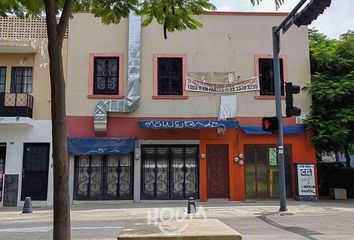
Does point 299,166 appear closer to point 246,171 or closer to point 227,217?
point 246,171

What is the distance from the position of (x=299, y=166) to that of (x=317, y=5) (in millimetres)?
9832

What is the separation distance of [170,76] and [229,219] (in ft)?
27.9

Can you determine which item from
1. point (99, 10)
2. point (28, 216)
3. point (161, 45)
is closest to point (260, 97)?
point (161, 45)

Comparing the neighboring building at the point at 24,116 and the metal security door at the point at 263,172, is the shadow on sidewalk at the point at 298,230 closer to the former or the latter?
the metal security door at the point at 263,172

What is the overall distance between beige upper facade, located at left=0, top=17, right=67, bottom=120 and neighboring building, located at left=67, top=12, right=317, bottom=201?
108 centimetres

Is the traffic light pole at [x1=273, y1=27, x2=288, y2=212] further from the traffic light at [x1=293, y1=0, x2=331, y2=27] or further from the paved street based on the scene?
the traffic light at [x1=293, y1=0, x2=331, y2=27]

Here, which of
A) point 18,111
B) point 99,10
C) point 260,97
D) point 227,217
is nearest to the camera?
point 99,10

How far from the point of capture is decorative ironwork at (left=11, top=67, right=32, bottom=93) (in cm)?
1947

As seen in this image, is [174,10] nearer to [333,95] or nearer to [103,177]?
[103,177]

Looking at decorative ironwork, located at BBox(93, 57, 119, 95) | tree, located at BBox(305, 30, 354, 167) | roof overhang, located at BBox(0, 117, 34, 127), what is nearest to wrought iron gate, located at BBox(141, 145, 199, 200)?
decorative ironwork, located at BBox(93, 57, 119, 95)

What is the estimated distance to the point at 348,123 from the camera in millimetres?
19000

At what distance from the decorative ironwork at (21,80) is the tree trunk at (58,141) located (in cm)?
1524

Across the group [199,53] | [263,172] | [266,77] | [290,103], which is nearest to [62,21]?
[290,103]

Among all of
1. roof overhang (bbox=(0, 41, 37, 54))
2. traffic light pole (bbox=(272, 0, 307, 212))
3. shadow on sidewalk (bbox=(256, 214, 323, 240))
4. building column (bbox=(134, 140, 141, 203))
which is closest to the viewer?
shadow on sidewalk (bbox=(256, 214, 323, 240))
